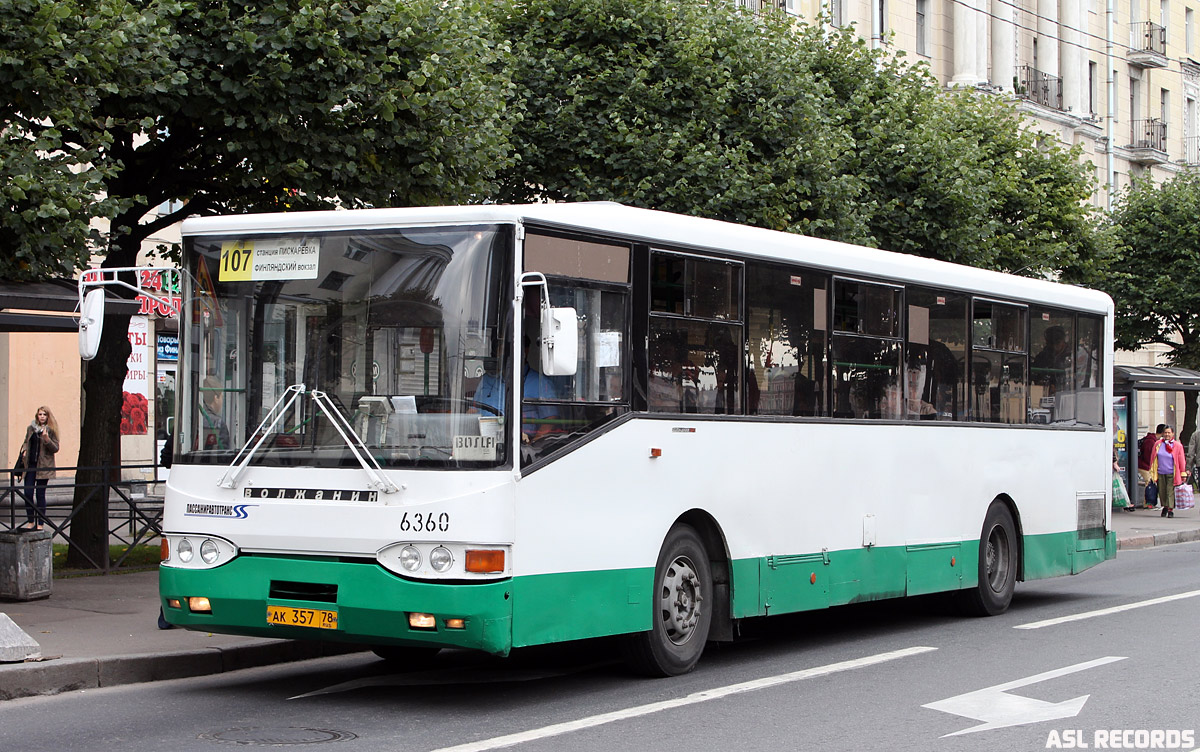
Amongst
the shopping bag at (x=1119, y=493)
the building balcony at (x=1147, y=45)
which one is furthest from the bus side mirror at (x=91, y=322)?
the building balcony at (x=1147, y=45)

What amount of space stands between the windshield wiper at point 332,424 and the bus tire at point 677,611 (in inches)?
80.7

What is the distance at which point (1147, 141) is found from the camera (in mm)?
54250

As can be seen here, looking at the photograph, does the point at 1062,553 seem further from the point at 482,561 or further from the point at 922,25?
the point at 922,25

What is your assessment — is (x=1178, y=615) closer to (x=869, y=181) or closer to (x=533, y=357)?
(x=533, y=357)

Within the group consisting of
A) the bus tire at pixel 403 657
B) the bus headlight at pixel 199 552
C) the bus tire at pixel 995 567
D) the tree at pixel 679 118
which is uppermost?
the tree at pixel 679 118

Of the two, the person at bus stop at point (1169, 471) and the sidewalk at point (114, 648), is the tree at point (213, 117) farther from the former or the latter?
the person at bus stop at point (1169, 471)

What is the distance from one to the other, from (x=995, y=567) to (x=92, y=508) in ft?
30.2

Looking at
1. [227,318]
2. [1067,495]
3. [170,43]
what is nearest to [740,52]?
[1067,495]

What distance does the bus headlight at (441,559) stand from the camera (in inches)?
324

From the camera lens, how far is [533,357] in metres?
8.52

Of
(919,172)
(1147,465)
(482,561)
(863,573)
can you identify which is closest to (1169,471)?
(1147,465)

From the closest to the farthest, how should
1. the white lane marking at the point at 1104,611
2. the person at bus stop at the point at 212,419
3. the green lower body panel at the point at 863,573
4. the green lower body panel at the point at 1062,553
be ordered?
1. the person at bus stop at the point at 212,419
2. the green lower body panel at the point at 863,573
3. the white lane marking at the point at 1104,611
4. the green lower body panel at the point at 1062,553

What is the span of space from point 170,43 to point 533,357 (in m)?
6.02

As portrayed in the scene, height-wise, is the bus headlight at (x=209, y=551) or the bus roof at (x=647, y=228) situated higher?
the bus roof at (x=647, y=228)
